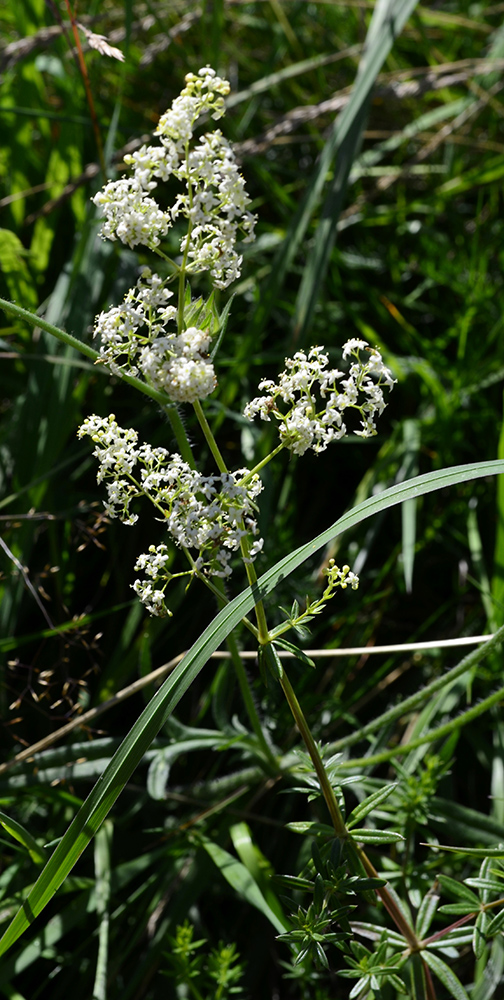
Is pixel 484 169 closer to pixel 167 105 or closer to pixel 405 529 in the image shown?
pixel 167 105

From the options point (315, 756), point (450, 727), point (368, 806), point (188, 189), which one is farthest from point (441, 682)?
point (188, 189)

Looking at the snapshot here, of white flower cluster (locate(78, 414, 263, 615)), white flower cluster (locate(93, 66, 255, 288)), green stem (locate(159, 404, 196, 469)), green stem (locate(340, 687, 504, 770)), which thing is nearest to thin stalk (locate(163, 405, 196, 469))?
green stem (locate(159, 404, 196, 469))

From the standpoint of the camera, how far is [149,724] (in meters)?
1.30

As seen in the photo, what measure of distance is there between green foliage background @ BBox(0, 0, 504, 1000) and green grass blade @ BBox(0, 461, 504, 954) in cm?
46

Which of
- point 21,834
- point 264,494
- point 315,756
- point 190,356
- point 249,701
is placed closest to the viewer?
point 190,356

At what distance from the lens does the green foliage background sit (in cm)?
213

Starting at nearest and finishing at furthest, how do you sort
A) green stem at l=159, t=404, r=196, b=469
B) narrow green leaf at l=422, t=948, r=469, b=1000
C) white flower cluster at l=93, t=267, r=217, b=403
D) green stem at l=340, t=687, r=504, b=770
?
white flower cluster at l=93, t=267, r=217, b=403, green stem at l=159, t=404, r=196, b=469, narrow green leaf at l=422, t=948, r=469, b=1000, green stem at l=340, t=687, r=504, b=770

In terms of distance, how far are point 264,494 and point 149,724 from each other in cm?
115

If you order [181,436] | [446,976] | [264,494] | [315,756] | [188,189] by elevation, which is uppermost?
[188,189]

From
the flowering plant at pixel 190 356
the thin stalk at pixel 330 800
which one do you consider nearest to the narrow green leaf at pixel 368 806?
the thin stalk at pixel 330 800

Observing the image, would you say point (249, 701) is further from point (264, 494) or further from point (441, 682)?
point (264, 494)

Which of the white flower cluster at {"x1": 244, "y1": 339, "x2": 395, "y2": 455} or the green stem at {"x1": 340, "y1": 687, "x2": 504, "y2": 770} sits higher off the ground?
the white flower cluster at {"x1": 244, "y1": 339, "x2": 395, "y2": 455}

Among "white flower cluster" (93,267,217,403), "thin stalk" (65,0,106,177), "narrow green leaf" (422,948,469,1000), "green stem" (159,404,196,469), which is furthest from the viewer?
"thin stalk" (65,0,106,177)

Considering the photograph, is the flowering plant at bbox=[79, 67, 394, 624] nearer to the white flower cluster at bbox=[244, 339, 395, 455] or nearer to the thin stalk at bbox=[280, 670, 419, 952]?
the white flower cluster at bbox=[244, 339, 395, 455]
